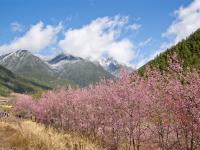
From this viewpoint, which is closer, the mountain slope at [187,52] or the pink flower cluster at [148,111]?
the pink flower cluster at [148,111]

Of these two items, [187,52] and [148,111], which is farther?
[187,52]

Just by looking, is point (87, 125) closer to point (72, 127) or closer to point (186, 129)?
point (72, 127)

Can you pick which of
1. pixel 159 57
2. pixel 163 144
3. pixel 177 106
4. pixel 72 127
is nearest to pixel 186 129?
pixel 177 106

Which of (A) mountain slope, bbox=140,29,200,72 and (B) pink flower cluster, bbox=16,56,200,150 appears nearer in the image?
(B) pink flower cluster, bbox=16,56,200,150

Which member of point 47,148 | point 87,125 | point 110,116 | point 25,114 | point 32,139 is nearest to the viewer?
point 47,148

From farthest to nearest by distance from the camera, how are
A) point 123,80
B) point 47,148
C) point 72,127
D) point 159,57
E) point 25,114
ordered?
point 159,57
point 25,114
point 72,127
point 123,80
point 47,148

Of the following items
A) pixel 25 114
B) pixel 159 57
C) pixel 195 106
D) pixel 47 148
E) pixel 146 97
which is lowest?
pixel 47 148

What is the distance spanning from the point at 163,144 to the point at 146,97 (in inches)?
156

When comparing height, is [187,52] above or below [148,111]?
above

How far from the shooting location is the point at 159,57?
519 ft

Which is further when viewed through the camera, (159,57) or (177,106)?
(159,57)

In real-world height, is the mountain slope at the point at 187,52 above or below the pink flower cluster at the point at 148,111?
above

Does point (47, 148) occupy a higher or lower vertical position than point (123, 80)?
lower

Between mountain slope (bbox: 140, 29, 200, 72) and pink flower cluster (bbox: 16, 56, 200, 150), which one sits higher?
mountain slope (bbox: 140, 29, 200, 72)
